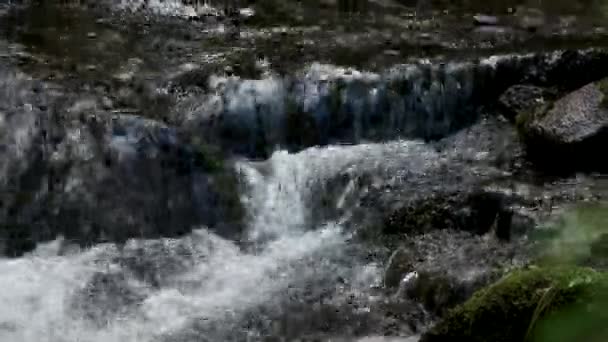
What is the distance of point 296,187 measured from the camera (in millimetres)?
7625

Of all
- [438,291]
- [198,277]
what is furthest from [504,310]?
[198,277]

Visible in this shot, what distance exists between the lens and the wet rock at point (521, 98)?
8367mm

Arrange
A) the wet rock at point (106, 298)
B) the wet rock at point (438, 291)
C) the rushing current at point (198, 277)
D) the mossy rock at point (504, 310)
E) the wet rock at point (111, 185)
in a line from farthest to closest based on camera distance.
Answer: the wet rock at point (111, 185) → the wet rock at point (106, 298) → the rushing current at point (198, 277) → the wet rock at point (438, 291) → the mossy rock at point (504, 310)

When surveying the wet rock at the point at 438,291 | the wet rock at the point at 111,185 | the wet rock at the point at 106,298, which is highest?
the wet rock at the point at 111,185

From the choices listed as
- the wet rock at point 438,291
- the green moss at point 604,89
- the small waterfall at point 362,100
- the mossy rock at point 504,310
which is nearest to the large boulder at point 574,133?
the green moss at point 604,89

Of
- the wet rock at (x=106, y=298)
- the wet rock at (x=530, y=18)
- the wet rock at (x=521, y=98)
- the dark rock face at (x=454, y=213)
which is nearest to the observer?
the wet rock at (x=106, y=298)

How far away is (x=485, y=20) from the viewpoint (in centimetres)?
986

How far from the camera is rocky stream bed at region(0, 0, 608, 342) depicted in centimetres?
607

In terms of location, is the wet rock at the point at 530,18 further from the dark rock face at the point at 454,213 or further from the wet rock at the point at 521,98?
the dark rock face at the point at 454,213

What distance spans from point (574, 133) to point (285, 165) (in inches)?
99.7

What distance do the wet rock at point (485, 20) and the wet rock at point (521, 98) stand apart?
4.66 feet

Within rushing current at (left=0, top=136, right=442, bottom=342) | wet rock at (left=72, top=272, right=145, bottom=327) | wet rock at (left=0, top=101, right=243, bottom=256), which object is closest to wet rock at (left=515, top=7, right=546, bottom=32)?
rushing current at (left=0, top=136, right=442, bottom=342)

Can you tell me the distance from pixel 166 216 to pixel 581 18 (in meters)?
5.48

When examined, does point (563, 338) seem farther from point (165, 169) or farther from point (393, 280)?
point (165, 169)
